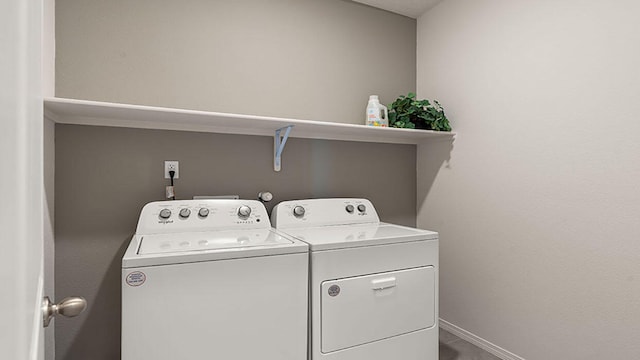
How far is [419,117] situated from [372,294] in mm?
1343

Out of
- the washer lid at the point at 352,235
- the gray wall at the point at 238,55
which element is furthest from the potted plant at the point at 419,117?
the washer lid at the point at 352,235

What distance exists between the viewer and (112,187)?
1.87 meters

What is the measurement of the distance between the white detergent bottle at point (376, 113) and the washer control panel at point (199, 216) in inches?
39.5

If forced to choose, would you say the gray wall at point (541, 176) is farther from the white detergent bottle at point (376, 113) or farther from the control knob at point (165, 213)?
the control knob at point (165, 213)

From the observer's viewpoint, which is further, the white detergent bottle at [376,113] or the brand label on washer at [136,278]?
the white detergent bottle at [376,113]

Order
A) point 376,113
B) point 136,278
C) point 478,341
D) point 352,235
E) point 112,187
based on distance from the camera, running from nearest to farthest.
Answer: point 136,278
point 352,235
point 112,187
point 478,341
point 376,113

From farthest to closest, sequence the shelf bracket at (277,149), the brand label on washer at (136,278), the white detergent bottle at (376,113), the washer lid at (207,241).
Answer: the white detergent bottle at (376,113) < the shelf bracket at (277,149) < the washer lid at (207,241) < the brand label on washer at (136,278)

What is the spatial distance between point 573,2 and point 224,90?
1991mm

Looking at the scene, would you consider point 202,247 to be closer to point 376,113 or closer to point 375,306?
point 375,306

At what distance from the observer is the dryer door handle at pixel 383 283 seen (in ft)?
5.26

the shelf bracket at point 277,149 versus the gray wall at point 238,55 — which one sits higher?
the gray wall at point 238,55

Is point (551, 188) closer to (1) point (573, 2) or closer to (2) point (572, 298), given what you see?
(2) point (572, 298)

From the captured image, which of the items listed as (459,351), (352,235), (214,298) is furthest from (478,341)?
(214,298)

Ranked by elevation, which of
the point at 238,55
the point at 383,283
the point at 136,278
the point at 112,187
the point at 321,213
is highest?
the point at 238,55
